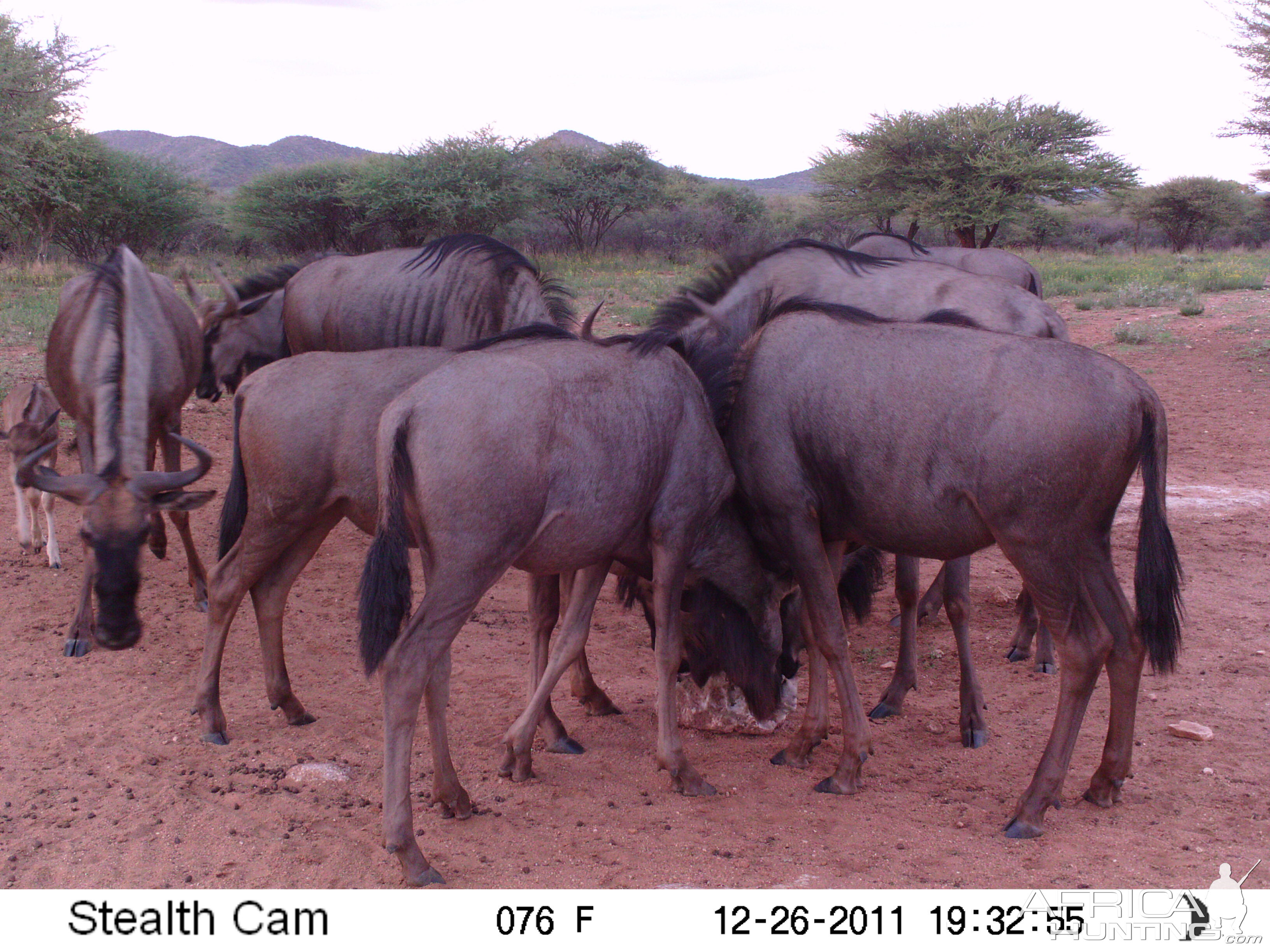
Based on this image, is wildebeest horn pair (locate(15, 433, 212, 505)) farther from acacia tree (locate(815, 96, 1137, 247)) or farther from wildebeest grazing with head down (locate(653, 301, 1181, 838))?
acacia tree (locate(815, 96, 1137, 247))

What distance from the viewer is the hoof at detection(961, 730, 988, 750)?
14.4ft

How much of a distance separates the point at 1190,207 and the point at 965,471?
45021mm

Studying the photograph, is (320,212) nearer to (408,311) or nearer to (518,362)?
(408,311)

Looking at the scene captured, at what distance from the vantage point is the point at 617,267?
29891 mm

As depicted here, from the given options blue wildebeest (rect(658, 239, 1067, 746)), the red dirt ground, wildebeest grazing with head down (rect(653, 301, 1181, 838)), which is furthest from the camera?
blue wildebeest (rect(658, 239, 1067, 746))

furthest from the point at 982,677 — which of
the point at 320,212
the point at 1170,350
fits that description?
the point at 320,212

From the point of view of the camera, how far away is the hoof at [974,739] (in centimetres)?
440

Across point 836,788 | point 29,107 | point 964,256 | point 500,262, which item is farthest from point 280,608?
point 29,107

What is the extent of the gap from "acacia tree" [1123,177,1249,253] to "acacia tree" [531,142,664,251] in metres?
20.7

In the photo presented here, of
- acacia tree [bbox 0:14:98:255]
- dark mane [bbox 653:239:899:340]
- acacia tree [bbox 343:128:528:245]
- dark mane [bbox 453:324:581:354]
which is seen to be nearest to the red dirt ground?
dark mane [bbox 453:324:581:354]

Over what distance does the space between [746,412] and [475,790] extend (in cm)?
188

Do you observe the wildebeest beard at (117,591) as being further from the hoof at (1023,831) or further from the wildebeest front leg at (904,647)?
the hoof at (1023,831)

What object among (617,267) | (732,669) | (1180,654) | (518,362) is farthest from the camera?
(617,267)

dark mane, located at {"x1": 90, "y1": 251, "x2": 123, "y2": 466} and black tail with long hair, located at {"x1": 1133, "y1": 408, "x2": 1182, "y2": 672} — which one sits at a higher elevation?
dark mane, located at {"x1": 90, "y1": 251, "x2": 123, "y2": 466}
